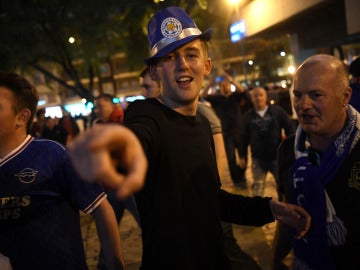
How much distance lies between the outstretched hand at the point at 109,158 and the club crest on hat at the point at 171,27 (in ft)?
3.57

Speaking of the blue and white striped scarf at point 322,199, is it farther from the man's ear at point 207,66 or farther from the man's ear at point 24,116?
the man's ear at point 24,116

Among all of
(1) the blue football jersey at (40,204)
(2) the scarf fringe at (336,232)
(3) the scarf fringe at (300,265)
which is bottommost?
(3) the scarf fringe at (300,265)

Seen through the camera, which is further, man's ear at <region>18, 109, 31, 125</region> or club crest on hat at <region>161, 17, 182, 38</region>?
man's ear at <region>18, 109, 31, 125</region>

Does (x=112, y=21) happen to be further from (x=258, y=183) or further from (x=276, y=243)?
(x=276, y=243)

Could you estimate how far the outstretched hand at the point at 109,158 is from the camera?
105 centimetres

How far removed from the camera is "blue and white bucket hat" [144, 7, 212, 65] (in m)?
2.08

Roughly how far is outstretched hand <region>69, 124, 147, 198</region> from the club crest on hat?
109 centimetres

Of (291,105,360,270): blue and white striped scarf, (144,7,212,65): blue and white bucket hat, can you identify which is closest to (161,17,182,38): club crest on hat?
(144,7,212,65): blue and white bucket hat

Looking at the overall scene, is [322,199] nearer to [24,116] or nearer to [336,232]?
[336,232]

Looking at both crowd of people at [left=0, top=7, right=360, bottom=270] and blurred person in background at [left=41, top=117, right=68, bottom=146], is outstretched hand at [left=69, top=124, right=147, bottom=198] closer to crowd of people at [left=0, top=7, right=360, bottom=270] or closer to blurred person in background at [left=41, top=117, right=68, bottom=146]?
crowd of people at [left=0, top=7, right=360, bottom=270]

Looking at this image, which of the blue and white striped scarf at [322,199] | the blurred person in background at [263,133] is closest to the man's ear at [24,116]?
the blue and white striped scarf at [322,199]

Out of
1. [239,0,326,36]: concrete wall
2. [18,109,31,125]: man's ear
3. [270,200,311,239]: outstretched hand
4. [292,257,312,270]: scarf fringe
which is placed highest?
[239,0,326,36]: concrete wall

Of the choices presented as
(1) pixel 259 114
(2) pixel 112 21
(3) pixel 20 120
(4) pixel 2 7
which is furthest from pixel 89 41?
(3) pixel 20 120

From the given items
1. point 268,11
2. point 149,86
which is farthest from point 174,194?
point 268,11
